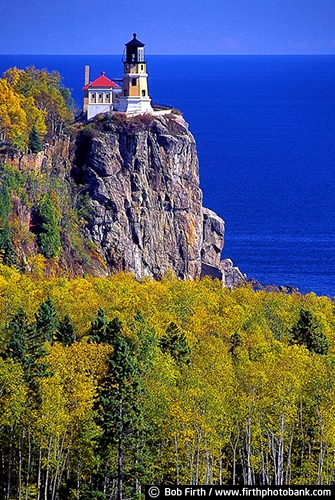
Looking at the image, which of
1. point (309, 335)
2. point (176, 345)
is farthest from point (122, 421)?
point (309, 335)

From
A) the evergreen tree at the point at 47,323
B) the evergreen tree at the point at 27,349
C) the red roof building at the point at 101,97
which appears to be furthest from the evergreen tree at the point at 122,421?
the red roof building at the point at 101,97

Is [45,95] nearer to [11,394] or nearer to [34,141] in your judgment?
[34,141]

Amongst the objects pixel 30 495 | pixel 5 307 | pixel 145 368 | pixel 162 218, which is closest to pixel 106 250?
pixel 162 218

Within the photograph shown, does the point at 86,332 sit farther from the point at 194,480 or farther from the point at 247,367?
the point at 194,480

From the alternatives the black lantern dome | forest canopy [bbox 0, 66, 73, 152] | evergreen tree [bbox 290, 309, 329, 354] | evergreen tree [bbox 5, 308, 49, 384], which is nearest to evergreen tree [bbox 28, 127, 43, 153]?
forest canopy [bbox 0, 66, 73, 152]

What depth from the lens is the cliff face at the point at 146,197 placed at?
12475cm

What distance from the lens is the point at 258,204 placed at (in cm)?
19750

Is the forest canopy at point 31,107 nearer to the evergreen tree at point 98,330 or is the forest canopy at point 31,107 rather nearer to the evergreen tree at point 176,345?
the evergreen tree at point 98,330

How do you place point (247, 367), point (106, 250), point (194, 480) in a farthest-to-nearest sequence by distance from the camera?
point (106, 250)
point (247, 367)
point (194, 480)

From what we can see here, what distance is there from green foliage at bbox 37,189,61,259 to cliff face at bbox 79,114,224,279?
9378 millimetres

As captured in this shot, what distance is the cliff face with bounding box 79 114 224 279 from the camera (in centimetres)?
12475

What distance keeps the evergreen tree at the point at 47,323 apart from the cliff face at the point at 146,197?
167ft

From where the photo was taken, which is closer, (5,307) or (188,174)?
(5,307)

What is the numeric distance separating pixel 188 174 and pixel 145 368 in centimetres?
7736
